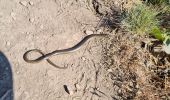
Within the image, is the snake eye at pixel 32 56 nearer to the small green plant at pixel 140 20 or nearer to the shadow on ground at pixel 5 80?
the shadow on ground at pixel 5 80

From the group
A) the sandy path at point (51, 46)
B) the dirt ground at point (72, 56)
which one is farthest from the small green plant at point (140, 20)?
the sandy path at point (51, 46)

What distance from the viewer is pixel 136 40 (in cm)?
450

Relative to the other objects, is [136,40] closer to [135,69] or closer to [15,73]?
[135,69]

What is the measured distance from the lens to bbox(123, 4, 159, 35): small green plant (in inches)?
175

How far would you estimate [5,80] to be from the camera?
3973mm

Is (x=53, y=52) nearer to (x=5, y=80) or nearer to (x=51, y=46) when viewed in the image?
(x=51, y=46)

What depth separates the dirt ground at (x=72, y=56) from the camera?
398 centimetres

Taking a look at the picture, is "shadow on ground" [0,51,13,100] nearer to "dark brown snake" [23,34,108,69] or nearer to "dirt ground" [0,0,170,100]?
"dirt ground" [0,0,170,100]

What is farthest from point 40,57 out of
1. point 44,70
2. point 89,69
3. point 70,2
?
point 70,2

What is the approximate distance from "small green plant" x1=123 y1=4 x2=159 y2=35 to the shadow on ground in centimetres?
150

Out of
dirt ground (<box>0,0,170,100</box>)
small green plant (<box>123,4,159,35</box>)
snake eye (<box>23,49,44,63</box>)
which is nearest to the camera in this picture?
dirt ground (<box>0,0,170,100</box>)

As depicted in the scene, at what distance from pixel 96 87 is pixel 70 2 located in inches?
54.1

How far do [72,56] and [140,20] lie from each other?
36.5 inches

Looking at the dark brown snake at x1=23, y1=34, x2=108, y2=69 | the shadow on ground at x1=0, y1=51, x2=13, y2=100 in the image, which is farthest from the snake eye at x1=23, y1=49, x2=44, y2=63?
the shadow on ground at x1=0, y1=51, x2=13, y2=100
